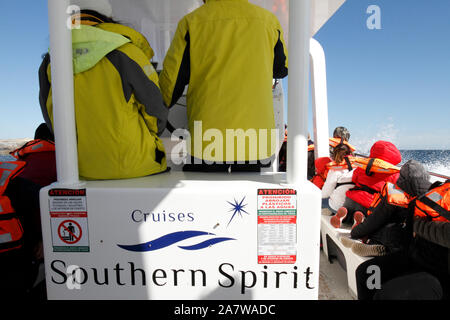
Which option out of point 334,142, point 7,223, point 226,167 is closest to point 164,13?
point 226,167

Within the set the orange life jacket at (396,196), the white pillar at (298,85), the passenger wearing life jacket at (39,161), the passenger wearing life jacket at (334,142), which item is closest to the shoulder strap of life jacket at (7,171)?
the passenger wearing life jacket at (39,161)

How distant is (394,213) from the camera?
2.42m

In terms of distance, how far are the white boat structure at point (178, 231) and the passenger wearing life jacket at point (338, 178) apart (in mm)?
2389

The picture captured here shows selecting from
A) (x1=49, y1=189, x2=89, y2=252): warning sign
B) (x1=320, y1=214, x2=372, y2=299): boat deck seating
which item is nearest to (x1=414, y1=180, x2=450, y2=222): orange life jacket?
(x1=320, y1=214, x2=372, y2=299): boat deck seating

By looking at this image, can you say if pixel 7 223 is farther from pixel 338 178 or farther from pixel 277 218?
pixel 338 178

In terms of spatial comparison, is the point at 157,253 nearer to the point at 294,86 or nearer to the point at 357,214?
the point at 294,86

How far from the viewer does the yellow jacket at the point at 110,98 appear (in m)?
1.32

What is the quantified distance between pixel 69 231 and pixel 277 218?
3.07 ft

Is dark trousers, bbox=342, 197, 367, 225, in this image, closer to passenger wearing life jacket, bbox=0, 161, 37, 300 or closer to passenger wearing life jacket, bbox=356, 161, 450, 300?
passenger wearing life jacket, bbox=356, 161, 450, 300

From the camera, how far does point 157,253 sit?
1.26 metres

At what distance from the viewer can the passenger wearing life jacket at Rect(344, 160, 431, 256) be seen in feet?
7.19

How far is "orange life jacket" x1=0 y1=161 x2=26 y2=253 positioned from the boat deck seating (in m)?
2.27
